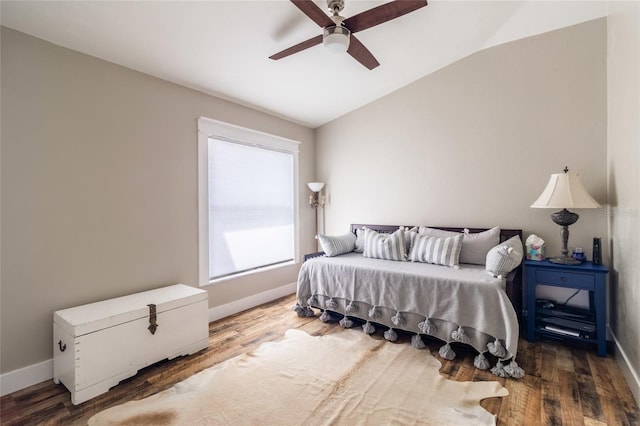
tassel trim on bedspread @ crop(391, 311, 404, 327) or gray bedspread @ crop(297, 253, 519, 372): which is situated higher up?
gray bedspread @ crop(297, 253, 519, 372)

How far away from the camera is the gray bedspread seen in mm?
2223

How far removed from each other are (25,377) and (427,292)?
3004 mm

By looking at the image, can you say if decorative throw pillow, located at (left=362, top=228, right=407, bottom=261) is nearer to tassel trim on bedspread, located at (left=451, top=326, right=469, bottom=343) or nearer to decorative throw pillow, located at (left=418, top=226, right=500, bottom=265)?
decorative throw pillow, located at (left=418, top=226, right=500, bottom=265)

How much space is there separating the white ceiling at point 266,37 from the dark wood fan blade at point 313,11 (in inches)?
17.3

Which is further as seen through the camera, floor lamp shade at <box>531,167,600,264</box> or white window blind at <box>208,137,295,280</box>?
white window blind at <box>208,137,295,280</box>

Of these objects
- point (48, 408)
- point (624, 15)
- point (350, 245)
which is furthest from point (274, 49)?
point (48, 408)

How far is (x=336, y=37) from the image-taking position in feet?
6.38

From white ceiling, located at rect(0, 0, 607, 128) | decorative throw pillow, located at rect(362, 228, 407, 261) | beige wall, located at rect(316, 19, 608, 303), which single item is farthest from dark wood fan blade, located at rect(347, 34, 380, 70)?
decorative throw pillow, located at rect(362, 228, 407, 261)

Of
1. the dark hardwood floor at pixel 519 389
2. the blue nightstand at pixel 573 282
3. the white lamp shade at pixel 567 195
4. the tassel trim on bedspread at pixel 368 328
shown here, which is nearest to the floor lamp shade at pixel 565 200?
the white lamp shade at pixel 567 195

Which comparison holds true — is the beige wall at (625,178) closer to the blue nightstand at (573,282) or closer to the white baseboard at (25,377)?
the blue nightstand at (573,282)

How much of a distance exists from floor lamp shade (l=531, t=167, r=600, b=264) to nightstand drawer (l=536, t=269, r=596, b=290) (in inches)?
5.5

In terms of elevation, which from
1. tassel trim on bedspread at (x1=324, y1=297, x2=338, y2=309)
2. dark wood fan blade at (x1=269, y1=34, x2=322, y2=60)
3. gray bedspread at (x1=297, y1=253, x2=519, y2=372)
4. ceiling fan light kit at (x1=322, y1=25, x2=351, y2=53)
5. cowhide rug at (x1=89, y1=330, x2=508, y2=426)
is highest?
dark wood fan blade at (x1=269, y1=34, x2=322, y2=60)

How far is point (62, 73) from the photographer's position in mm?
2188

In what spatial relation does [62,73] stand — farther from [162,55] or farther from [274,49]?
[274,49]
